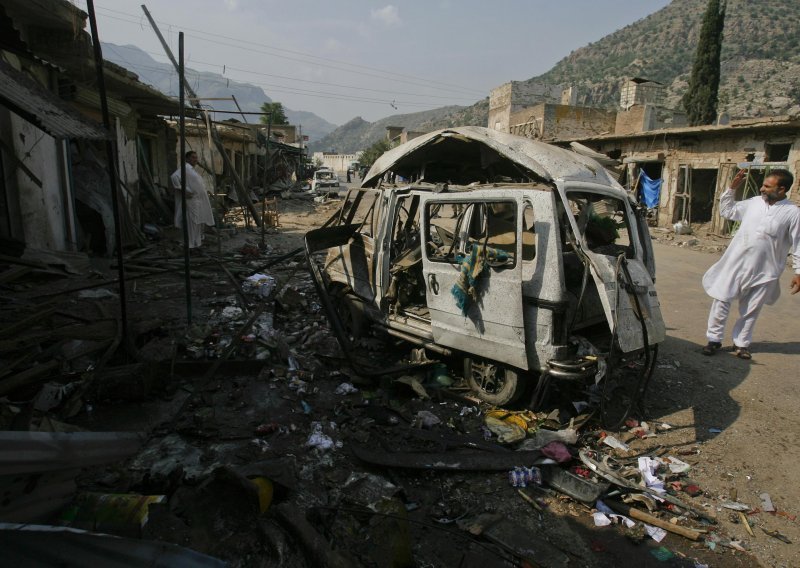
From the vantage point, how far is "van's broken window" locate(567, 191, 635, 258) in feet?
13.4

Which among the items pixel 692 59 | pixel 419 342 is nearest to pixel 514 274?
pixel 419 342

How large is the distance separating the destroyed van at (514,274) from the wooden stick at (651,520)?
2.95 feet

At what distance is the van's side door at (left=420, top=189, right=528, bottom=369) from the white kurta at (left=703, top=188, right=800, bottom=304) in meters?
2.81

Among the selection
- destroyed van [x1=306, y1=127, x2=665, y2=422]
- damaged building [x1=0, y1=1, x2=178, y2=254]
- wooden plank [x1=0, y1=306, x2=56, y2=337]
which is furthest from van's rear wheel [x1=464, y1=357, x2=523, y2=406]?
damaged building [x1=0, y1=1, x2=178, y2=254]

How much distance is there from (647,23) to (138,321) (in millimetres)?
126823

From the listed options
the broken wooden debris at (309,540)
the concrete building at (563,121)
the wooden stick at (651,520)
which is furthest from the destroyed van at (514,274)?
the concrete building at (563,121)

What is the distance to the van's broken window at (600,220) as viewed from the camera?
4086 millimetres

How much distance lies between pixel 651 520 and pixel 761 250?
150 inches

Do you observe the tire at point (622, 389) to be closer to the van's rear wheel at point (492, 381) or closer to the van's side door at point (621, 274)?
the van's side door at point (621, 274)

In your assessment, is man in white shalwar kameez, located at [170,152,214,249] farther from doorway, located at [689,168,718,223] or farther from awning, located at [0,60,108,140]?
doorway, located at [689,168,718,223]

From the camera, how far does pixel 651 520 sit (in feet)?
9.64

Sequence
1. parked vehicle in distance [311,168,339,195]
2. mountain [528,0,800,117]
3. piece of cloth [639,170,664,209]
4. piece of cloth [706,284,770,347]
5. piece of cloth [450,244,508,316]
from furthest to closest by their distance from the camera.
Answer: mountain [528,0,800,117] < parked vehicle in distance [311,168,339,195] < piece of cloth [639,170,664,209] < piece of cloth [706,284,770,347] < piece of cloth [450,244,508,316]

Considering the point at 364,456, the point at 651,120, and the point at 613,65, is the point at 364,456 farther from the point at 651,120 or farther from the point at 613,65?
the point at 613,65

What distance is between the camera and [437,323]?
14.5ft
